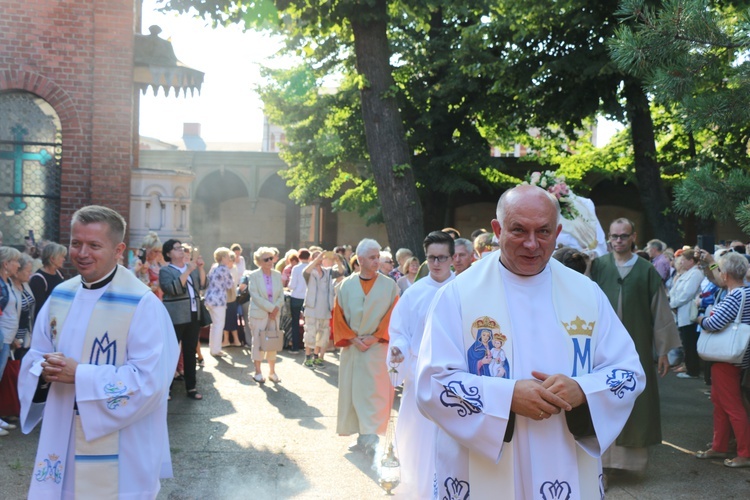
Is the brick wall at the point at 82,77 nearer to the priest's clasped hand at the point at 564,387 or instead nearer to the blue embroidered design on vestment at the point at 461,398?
the blue embroidered design on vestment at the point at 461,398

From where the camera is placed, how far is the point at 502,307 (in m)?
3.61

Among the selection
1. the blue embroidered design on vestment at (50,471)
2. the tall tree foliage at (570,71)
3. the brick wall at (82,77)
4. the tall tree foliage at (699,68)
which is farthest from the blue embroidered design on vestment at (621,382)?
the tall tree foliage at (570,71)

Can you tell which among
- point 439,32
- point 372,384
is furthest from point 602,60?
point 372,384

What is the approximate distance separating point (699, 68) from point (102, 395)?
456 cm

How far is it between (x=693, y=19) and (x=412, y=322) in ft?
9.98

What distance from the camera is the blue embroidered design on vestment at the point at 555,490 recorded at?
136 inches

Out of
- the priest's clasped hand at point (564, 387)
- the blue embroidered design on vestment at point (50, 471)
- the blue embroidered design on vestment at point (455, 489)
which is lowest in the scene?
the blue embroidered design on vestment at point (50, 471)

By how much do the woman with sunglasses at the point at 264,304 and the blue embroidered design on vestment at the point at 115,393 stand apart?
25.8ft

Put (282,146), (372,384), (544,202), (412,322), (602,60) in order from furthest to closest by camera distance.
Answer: (282,146) < (602,60) < (372,384) < (412,322) < (544,202)

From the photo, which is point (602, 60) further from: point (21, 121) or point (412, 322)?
point (412, 322)

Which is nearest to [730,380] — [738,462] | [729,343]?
[729,343]

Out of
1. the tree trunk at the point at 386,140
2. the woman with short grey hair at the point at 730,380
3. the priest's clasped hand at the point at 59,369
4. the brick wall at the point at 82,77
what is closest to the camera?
the priest's clasped hand at the point at 59,369

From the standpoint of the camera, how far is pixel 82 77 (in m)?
13.0

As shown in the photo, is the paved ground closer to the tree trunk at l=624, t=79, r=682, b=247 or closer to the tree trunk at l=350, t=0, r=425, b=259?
the tree trunk at l=350, t=0, r=425, b=259
